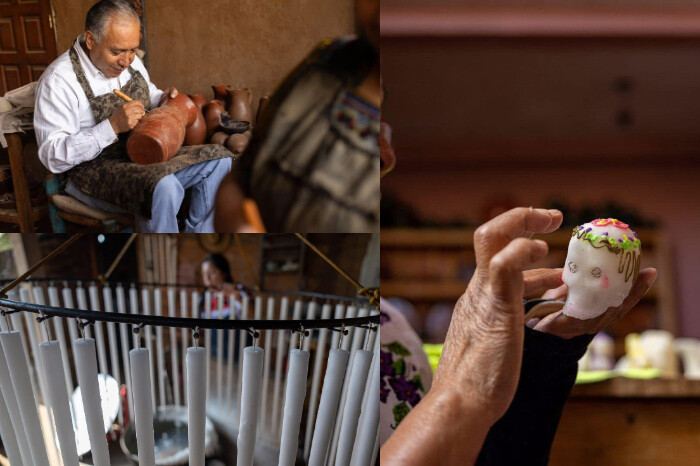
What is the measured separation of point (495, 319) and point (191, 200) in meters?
0.90

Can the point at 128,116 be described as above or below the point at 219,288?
above

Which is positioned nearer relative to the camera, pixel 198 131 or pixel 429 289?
pixel 429 289

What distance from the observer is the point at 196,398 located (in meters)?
0.96

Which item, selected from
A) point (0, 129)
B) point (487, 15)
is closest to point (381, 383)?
point (487, 15)

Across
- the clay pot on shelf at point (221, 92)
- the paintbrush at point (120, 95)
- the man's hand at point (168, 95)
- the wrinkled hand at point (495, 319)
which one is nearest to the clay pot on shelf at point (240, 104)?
the clay pot on shelf at point (221, 92)

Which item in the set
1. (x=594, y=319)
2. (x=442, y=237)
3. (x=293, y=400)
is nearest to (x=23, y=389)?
(x=293, y=400)

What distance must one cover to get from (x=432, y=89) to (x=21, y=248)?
2.05m

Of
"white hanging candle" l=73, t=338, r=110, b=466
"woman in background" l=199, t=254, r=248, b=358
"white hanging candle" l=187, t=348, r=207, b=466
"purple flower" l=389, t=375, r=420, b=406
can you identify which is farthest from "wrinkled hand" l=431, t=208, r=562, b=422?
"woman in background" l=199, t=254, r=248, b=358

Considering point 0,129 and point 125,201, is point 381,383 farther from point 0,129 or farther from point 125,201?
point 0,129

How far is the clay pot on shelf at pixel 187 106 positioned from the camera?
4.33 ft

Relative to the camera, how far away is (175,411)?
2285 millimetres

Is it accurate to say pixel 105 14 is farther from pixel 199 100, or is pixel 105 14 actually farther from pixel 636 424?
pixel 636 424

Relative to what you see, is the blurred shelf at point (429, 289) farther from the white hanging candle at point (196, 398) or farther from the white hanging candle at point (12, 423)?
the white hanging candle at point (12, 423)

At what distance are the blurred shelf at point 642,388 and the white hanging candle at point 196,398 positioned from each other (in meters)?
0.85
